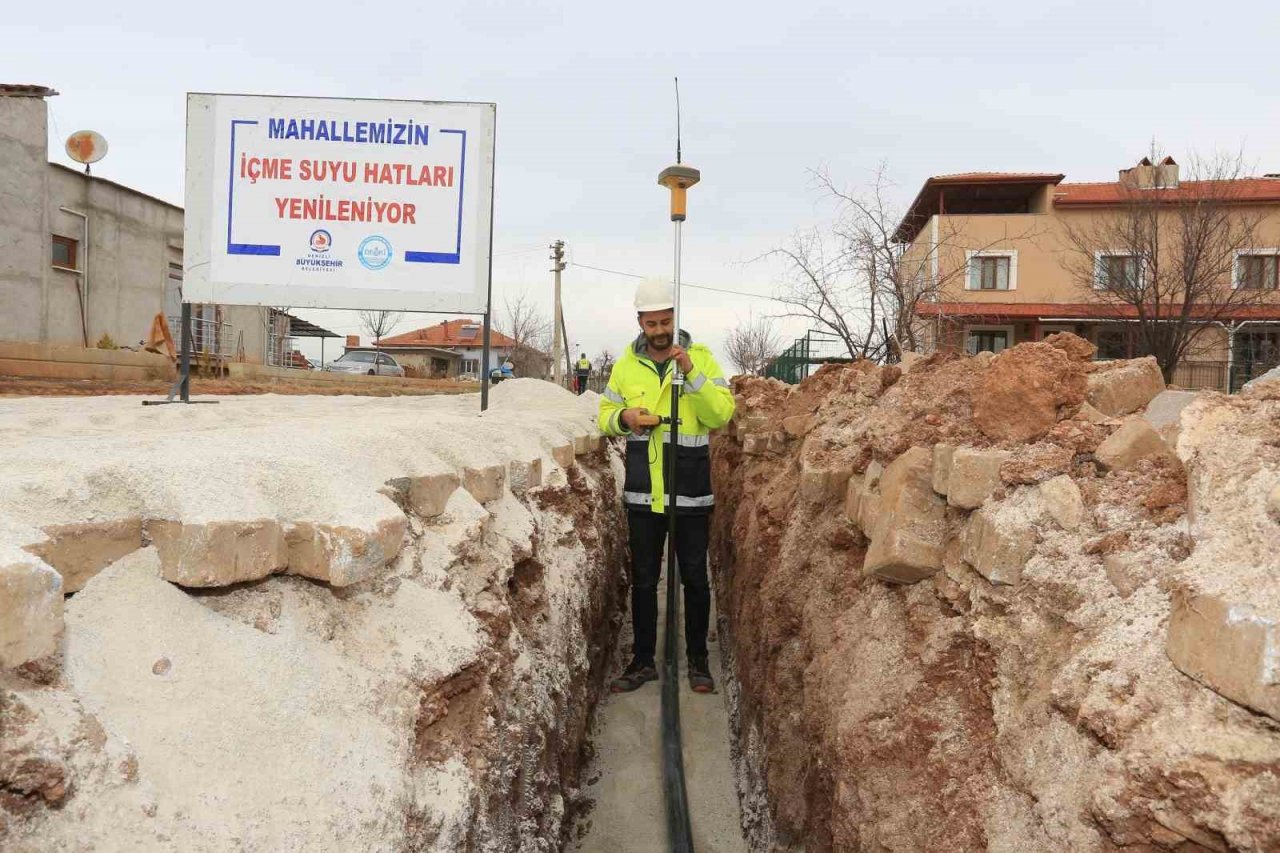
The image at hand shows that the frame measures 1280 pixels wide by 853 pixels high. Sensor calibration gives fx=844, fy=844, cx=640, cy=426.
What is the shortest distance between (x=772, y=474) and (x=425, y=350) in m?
45.8

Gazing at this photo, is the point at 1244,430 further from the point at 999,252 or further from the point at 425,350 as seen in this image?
the point at 425,350

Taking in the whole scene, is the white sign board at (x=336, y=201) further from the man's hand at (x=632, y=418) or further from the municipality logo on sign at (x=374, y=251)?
the man's hand at (x=632, y=418)

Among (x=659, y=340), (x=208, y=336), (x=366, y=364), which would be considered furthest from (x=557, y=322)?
(x=659, y=340)

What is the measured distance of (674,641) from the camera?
15.0 feet

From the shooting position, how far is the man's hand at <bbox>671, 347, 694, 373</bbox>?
14.1 feet

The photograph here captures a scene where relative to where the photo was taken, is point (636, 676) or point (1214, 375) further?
point (1214, 375)

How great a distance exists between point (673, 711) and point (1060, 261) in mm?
18313

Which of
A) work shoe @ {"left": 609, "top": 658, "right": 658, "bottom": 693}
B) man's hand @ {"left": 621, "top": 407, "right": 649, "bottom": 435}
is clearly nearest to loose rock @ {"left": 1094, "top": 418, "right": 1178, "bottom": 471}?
man's hand @ {"left": 621, "top": 407, "right": 649, "bottom": 435}

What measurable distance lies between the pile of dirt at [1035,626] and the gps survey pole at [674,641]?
37 cm

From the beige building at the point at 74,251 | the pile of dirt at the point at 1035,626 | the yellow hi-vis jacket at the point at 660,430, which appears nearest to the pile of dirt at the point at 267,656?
the pile of dirt at the point at 1035,626

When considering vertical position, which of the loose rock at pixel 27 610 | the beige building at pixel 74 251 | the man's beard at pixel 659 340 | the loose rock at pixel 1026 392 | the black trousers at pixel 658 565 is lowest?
the black trousers at pixel 658 565

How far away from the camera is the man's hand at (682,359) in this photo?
4293mm

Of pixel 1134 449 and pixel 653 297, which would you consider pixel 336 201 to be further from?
pixel 1134 449

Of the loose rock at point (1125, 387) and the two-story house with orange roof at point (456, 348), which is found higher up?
the two-story house with orange roof at point (456, 348)
